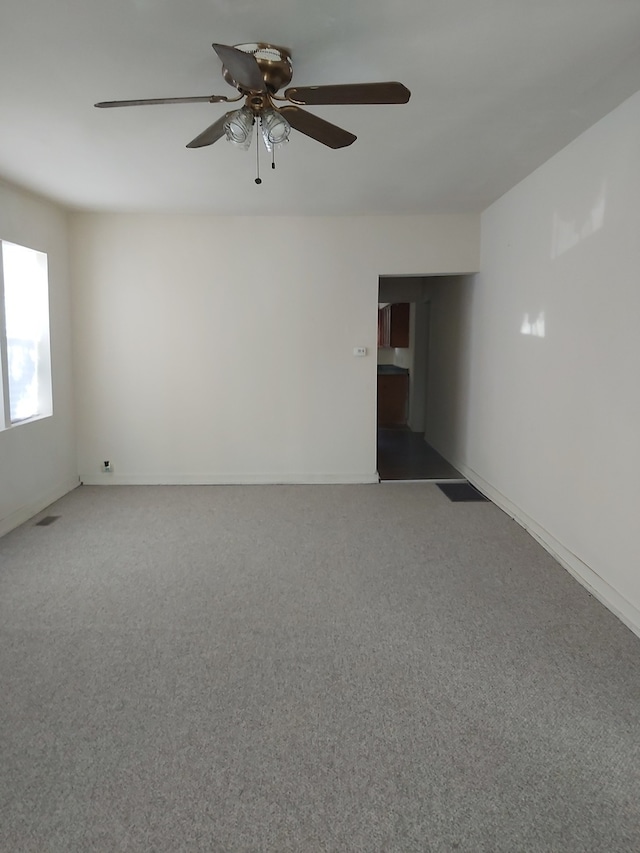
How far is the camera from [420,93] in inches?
101

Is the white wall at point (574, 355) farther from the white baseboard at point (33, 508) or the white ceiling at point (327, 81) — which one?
the white baseboard at point (33, 508)

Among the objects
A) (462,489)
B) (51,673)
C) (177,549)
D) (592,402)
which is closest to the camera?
(51,673)

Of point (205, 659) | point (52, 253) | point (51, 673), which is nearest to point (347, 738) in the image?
point (205, 659)

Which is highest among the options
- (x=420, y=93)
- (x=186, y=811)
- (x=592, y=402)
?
(x=420, y=93)

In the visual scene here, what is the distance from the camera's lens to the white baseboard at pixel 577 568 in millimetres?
2703

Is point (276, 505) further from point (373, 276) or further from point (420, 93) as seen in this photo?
point (420, 93)

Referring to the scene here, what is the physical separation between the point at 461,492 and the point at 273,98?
147 inches

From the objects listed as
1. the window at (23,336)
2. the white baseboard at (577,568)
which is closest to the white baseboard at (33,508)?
the window at (23,336)

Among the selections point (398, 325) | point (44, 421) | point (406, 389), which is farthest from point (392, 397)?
point (44, 421)

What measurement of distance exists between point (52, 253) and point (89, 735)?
414 centimetres

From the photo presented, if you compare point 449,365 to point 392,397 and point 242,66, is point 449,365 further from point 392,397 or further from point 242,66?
point 242,66

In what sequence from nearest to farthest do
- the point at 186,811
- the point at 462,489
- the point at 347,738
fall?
the point at 186,811 → the point at 347,738 → the point at 462,489

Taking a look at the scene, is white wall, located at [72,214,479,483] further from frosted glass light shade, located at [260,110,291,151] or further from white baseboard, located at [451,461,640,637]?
frosted glass light shade, located at [260,110,291,151]

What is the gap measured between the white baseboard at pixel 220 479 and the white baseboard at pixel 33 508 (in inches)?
11.1
